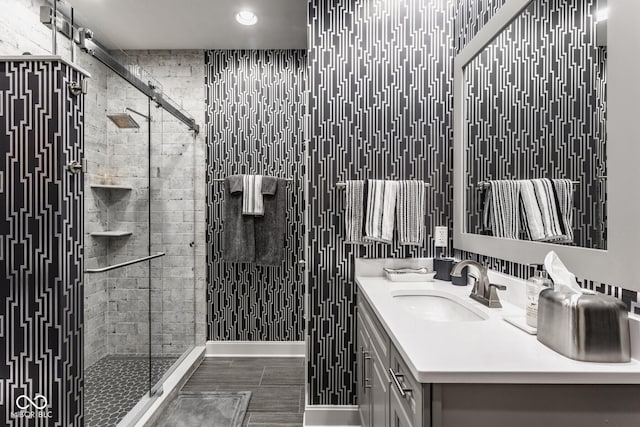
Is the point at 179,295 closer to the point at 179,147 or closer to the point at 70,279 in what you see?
the point at 179,147

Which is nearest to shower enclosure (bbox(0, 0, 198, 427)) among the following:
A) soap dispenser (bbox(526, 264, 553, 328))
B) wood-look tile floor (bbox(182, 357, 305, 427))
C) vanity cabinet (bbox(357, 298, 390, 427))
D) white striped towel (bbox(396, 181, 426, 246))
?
wood-look tile floor (bbox(182, 357, 305, 427))

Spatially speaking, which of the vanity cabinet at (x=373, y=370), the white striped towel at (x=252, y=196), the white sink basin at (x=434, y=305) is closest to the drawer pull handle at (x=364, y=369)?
the vanity cabinet at (x=373, y=370)

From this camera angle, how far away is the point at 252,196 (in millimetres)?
3045

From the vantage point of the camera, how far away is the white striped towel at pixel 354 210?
2133 millimetres

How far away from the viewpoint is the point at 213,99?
10.7 ft

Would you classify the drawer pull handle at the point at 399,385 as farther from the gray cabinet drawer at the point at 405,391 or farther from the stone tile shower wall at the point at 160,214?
the stone tile shower wall at the point at 160,214

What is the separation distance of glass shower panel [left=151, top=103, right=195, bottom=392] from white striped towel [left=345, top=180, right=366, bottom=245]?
1.32 meters

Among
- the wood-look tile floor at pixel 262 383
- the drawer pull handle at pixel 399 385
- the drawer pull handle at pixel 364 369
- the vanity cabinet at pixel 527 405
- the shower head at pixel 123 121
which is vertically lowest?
the wood-look tile floor at pixel 262 383

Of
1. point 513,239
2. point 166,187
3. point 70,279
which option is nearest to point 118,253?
point 70,279

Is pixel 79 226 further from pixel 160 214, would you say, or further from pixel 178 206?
pixel 178 206

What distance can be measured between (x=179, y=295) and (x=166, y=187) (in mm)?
854

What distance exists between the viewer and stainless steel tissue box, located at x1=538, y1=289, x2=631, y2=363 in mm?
937

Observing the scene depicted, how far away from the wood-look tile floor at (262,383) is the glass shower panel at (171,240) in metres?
0.27

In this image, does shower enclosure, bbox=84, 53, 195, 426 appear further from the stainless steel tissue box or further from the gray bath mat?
the stainless steel tissue box
